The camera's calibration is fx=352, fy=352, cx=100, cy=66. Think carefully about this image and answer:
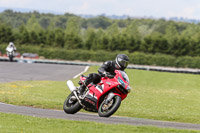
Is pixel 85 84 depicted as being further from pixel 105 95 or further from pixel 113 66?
pixel 113 66

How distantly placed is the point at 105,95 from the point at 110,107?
0.52 metres

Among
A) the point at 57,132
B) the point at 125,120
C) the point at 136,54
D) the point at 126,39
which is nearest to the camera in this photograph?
the point at 57,132

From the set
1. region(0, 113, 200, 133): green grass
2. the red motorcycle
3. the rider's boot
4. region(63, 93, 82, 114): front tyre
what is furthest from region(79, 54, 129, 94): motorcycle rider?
region(0, 113, 200, 133): green grass

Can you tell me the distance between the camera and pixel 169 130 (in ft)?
31.9

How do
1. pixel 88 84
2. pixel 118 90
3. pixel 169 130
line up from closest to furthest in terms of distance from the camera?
1. pixel 169 130
2. pixel 118 90
3. pixel 88 84

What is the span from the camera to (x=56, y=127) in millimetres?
9164

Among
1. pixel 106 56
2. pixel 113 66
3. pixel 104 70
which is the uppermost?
pixel 113 66

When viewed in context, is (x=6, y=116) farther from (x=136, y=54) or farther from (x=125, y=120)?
(x=136, y=54)

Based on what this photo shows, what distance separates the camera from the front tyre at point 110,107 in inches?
397

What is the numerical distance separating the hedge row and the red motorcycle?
54376 mm

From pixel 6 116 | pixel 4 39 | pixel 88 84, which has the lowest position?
pixel 4 39

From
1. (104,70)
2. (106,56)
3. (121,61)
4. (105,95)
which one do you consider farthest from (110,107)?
(106,56)

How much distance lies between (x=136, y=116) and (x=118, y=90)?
3.53 m

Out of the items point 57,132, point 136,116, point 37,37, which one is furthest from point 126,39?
point 57,132
